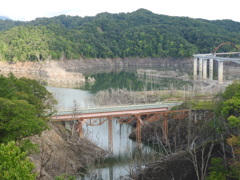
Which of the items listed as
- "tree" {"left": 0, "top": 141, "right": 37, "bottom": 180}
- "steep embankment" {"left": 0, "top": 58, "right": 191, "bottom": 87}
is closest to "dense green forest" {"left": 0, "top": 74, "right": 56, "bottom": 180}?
"tree" {"left": 0, "top": 141, "right": 37, "bottom": 180}

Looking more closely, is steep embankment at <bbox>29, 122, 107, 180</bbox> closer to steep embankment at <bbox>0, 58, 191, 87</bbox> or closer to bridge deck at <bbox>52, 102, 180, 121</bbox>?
bridge deck at <bbox>52, 102, 180, 121</bbox>

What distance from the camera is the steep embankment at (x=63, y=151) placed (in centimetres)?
3259

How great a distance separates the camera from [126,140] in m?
47.8

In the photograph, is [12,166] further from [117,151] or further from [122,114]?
[122,114]

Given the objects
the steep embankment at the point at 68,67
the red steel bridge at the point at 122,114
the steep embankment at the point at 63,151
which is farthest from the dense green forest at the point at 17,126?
the steep embankment at the point at 68,67

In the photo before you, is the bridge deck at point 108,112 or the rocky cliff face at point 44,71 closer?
the bridge deck at point 108,112

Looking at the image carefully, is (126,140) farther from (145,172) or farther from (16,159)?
(16,159)

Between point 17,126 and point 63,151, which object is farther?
point 63,151

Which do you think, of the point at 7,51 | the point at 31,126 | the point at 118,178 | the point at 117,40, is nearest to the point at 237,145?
the point at 118,178

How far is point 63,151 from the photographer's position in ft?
118

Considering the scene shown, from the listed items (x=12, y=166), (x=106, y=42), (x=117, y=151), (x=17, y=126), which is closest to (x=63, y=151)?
(x=117, y=151)

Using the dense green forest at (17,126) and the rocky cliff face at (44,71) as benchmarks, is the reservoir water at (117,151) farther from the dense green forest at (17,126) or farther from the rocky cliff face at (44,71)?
the rocky cliff face at (44,71)

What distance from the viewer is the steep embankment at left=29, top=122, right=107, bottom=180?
3259cm

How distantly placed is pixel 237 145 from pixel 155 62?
139887 mm
